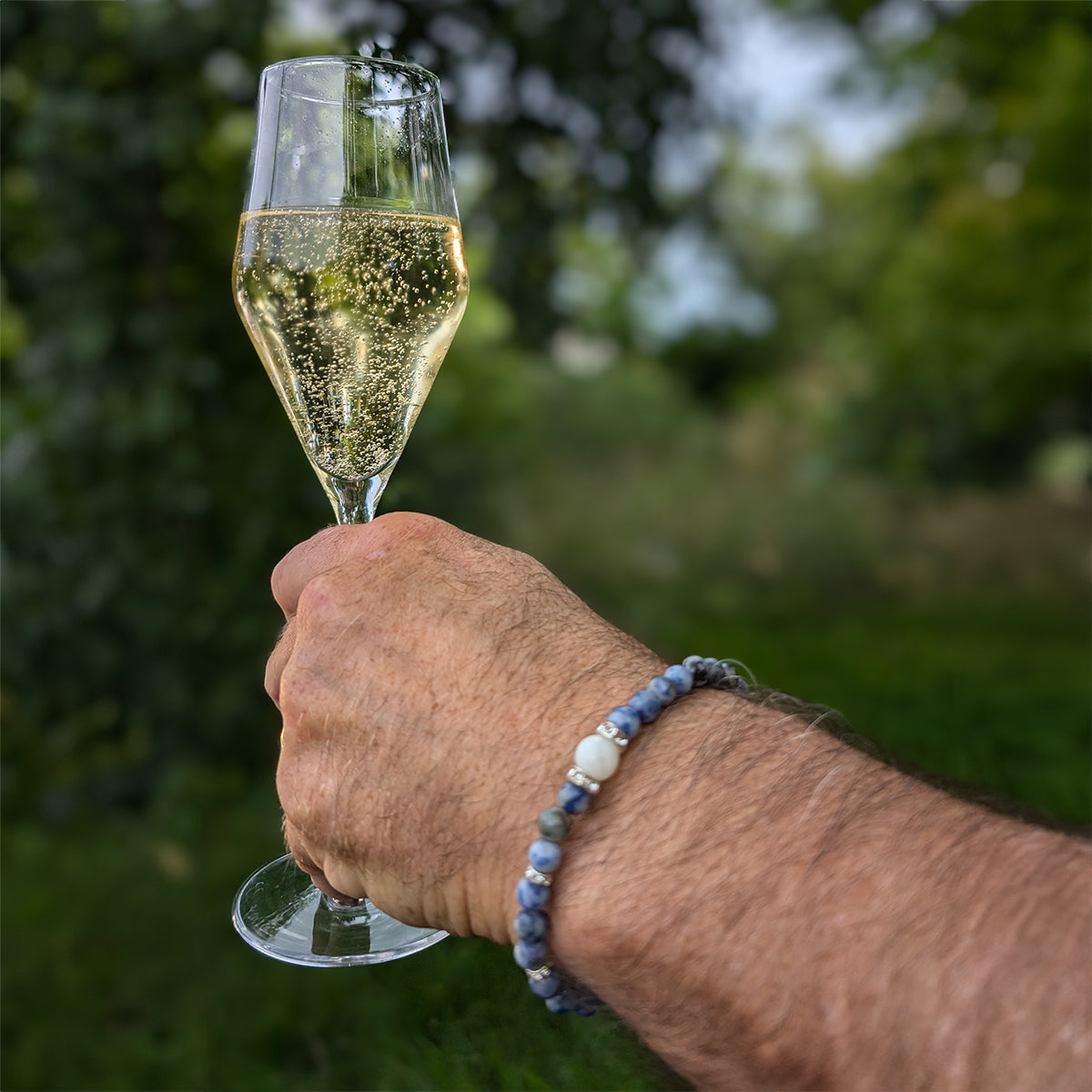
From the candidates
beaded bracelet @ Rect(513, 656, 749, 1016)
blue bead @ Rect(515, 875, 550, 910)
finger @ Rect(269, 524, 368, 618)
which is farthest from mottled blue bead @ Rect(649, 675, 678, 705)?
finger @ Rect(269, 524, 368, 618)

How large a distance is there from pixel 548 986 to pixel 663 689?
30cm

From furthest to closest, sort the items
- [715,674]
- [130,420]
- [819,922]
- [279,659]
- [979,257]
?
[979,257], [130,420], [279,659], [715,674], [819,922]

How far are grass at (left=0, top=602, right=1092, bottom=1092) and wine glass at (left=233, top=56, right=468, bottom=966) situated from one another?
6.6 inches

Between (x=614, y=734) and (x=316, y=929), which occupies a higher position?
(x=614, y=734)

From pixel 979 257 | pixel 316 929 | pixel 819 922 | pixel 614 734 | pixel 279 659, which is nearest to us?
pixel 819 922

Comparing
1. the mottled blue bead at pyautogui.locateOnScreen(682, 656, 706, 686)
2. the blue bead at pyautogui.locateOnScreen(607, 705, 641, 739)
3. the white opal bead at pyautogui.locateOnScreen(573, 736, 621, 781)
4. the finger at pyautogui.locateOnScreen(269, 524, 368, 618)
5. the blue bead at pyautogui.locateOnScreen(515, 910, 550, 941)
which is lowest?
the blue bead at pyautogui.locateOnScreen(515, 910, 550, 941)

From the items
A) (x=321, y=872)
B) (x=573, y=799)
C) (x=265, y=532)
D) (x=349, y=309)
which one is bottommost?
(x=265, y=532)

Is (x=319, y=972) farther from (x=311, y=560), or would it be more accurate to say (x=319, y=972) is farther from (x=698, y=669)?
(x=698, y=669)

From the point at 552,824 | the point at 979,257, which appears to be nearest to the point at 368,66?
the point at 552,824

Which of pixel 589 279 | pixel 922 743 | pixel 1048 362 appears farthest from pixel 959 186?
pixel 922 743

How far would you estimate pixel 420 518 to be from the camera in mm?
1268

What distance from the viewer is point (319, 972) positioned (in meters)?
2.55

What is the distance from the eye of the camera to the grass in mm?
1346

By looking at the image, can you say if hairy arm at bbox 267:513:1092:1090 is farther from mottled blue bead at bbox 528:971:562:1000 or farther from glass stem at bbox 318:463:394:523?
glass stem at bbox 318:463:394:523
